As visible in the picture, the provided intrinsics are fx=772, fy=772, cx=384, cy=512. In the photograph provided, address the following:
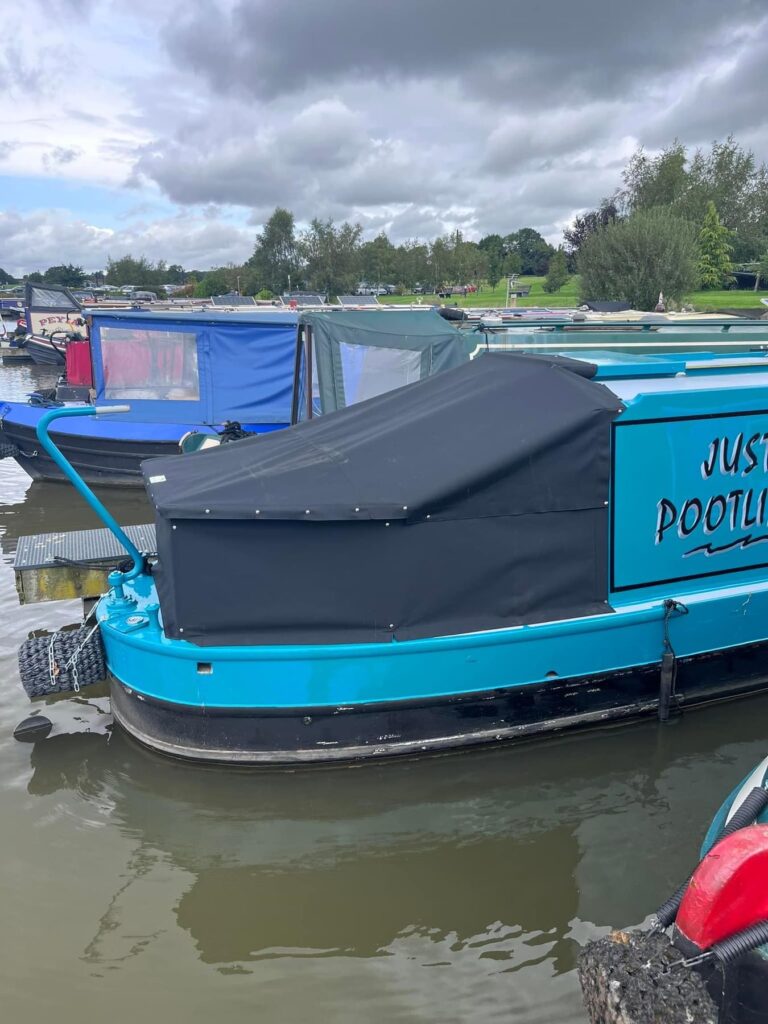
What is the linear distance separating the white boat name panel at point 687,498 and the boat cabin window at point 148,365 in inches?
322

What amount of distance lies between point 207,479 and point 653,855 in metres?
3.06

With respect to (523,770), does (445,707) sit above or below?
above

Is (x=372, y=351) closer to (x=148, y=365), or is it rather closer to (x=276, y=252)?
(x=148, y=365)

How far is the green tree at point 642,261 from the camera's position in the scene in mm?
27406

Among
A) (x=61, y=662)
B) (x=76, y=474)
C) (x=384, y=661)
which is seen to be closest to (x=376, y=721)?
(x=384, y=661)

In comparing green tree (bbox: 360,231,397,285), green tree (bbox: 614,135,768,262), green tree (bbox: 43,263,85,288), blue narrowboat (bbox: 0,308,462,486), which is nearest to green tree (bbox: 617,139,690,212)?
green tree (bbox: 614,135,768,262)

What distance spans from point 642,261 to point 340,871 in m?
28.1

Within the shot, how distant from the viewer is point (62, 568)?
5.11 meters

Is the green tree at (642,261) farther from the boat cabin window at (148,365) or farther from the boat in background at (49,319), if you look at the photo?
the boat cabin window at (148,365)

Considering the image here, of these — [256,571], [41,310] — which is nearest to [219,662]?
[256,571]

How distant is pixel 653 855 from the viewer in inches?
149

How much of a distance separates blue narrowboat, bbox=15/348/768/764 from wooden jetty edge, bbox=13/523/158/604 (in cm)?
41

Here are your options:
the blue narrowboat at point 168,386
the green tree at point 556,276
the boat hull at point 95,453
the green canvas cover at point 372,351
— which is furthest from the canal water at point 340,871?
the green tree at point 556,276

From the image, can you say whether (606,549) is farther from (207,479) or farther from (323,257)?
(323,257)
